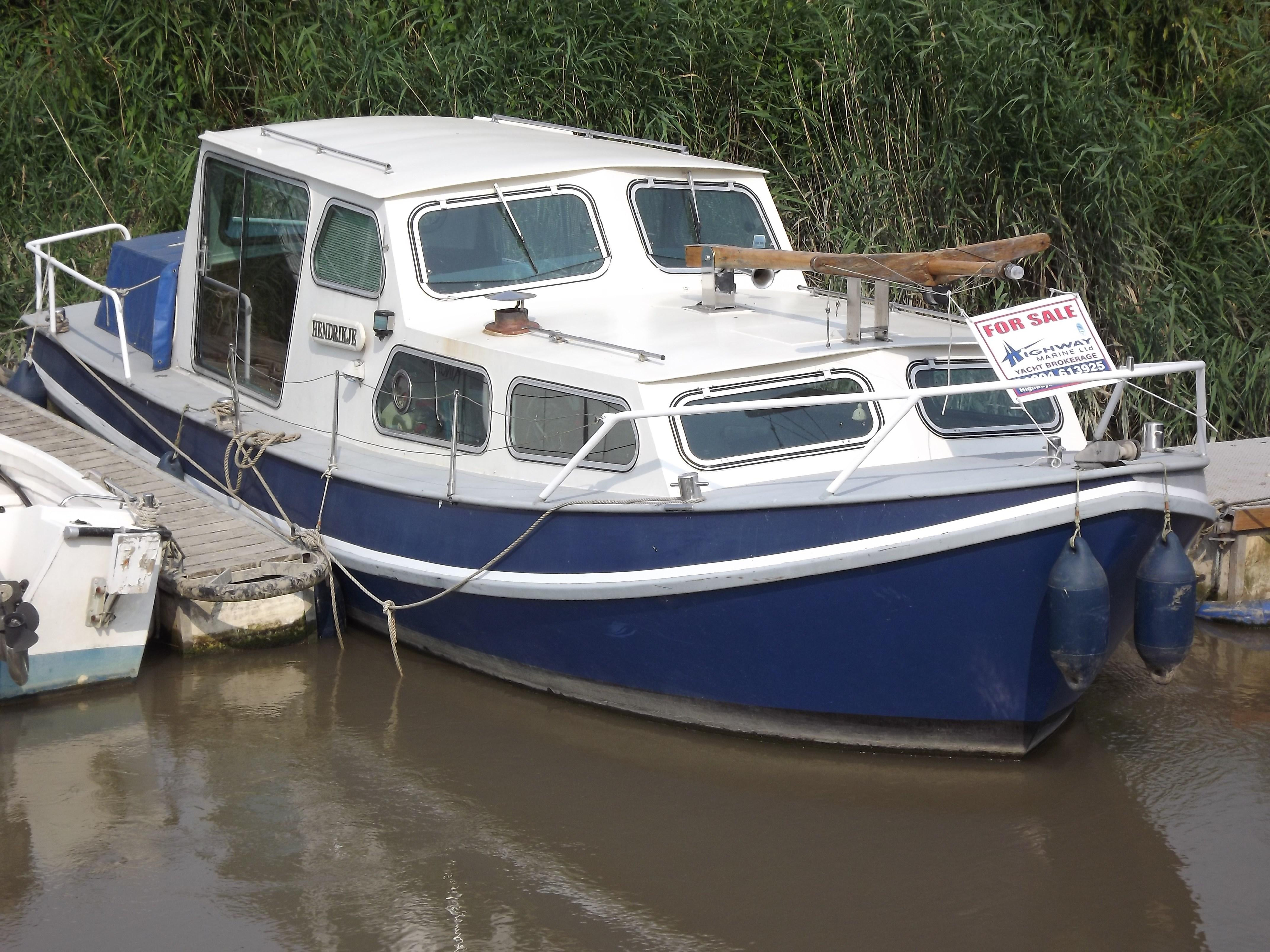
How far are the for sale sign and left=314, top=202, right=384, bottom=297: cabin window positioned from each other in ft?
9.41

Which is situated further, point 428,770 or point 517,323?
point 517,323

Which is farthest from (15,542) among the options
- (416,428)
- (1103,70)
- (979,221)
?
(1103,70)

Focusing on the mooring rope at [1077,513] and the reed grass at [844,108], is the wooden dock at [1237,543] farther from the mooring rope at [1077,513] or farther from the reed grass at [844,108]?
the mooring rope at [1077,513]

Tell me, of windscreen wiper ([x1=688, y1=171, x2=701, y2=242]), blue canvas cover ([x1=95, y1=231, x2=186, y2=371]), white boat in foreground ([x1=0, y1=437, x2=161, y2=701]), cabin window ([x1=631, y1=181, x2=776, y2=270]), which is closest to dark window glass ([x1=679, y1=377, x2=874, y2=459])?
cabin window ([x1=631, y1=181, x2=776, y2=270])

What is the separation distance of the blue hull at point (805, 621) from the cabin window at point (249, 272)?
150 cm

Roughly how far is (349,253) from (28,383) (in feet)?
11.0

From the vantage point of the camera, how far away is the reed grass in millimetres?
8367

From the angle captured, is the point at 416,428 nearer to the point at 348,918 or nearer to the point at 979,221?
the point at 348,918

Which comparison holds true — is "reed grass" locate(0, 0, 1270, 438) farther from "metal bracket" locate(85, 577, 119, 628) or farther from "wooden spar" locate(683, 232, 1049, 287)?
"metal bracket" locate(85, 577, 119, 628)

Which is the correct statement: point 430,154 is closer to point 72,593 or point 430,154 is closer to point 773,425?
point 773,425

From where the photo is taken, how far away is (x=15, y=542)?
6039mm

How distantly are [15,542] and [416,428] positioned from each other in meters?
1.79

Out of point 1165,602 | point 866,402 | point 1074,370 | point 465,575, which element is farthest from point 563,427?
point 1165,602

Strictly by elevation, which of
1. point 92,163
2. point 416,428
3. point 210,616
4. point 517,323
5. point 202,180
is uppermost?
point 92,163
